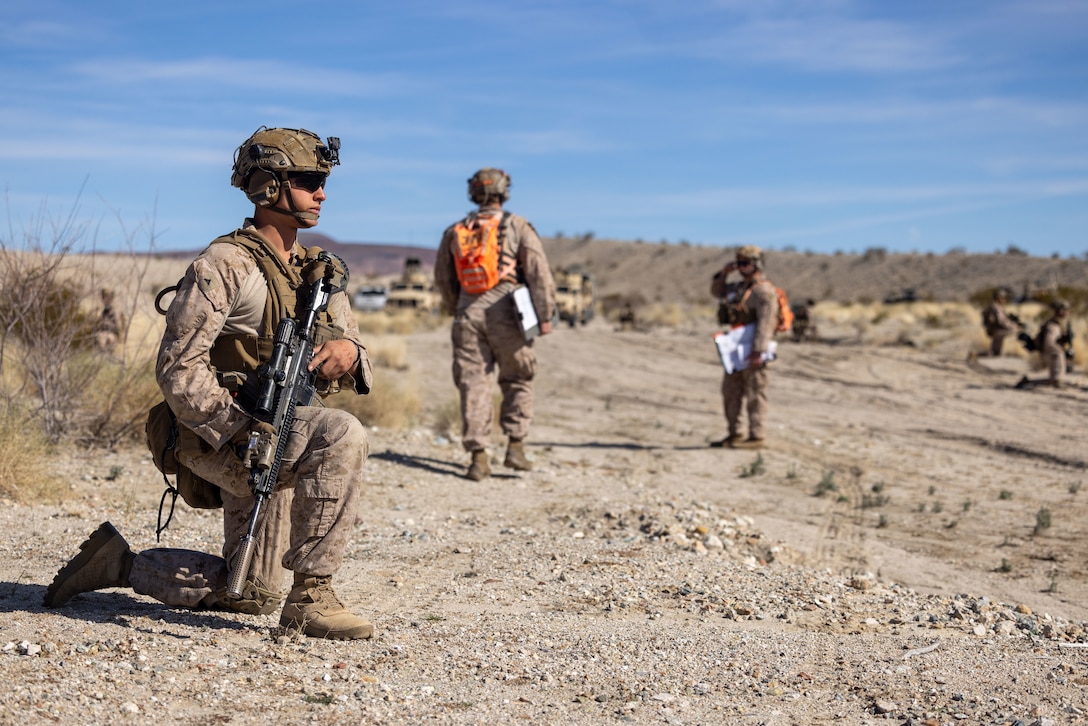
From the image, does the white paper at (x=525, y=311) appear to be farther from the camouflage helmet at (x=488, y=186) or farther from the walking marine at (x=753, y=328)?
the walking marine at (x=753, y=328)

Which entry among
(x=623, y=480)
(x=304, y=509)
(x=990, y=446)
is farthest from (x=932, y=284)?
(x=304, y=509)

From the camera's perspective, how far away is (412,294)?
39656 mm

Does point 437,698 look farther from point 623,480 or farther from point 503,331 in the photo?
point 623,480

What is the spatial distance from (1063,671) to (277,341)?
3.38 metres

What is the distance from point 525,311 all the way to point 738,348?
3294 millimetres

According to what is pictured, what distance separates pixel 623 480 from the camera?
9.69 metres

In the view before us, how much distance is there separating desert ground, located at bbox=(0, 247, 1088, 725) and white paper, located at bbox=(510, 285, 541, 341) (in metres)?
1.24

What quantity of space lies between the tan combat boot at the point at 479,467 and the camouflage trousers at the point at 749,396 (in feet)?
11.0

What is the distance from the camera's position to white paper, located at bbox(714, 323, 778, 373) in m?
11.4

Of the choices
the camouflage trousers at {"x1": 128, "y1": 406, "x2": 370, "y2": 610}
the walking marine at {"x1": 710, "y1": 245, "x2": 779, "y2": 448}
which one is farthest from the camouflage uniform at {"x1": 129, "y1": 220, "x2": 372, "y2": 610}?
the walking marine at {"x1": 710, "y1": 245, "x2": 779, "y2": 448}

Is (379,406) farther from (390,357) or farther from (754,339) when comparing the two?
(390,357)

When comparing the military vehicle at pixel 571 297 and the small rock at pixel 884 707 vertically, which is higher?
the military vehicle at pixel 571 297

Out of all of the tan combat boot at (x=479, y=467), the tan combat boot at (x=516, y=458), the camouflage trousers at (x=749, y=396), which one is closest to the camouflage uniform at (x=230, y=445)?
the tan combat boot at (x=479, y=467)

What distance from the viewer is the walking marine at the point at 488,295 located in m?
8.94
